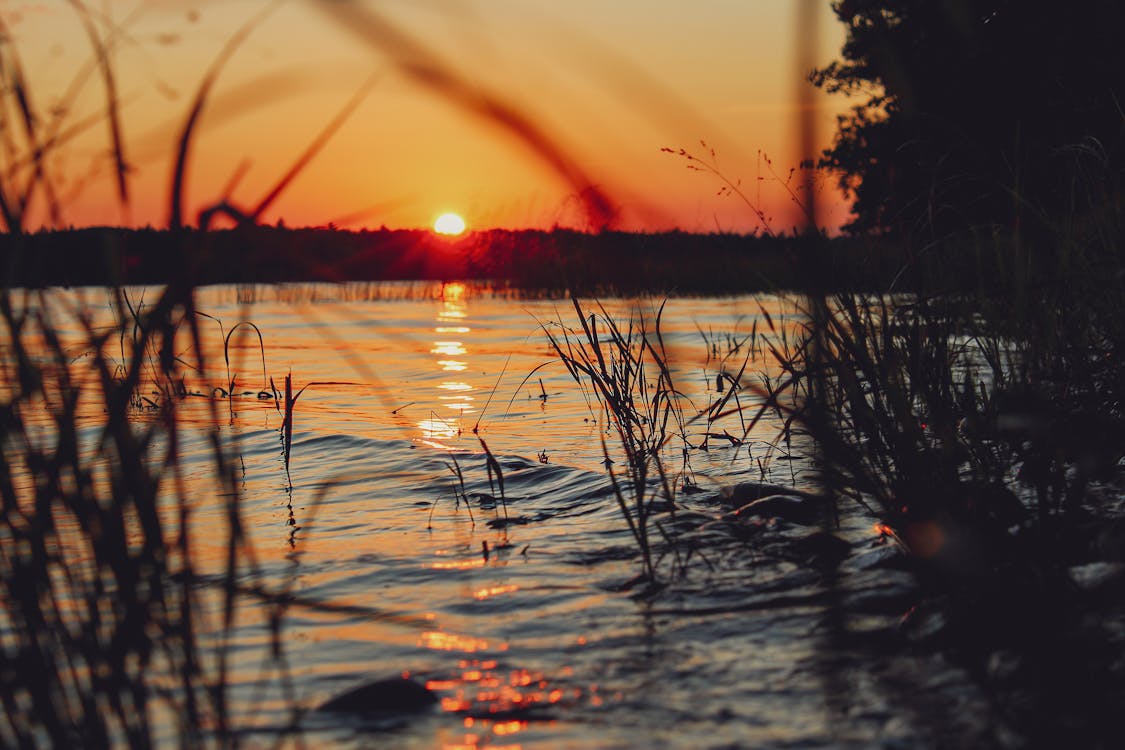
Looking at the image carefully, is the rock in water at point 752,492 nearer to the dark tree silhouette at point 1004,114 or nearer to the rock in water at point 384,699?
the dark tree silhouette at point 1004,114

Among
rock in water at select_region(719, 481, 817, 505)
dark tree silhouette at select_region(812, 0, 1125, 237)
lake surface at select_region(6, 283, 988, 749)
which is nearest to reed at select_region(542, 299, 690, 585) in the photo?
lake surface at select_region(6, 283, 988, 749)

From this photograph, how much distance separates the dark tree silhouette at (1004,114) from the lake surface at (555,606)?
2.61ft

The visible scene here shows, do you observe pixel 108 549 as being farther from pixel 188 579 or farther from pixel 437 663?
pixel 437 663

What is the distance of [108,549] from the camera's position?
68.7 inches

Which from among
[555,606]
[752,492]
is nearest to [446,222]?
[555,606]

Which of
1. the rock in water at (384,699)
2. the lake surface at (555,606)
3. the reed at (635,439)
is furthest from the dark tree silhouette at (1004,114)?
the rock in water at (384,699)

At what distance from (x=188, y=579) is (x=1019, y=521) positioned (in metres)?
1.91

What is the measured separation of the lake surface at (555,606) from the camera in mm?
2111

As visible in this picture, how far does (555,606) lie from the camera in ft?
9.52

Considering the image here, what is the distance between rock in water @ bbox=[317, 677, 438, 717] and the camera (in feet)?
7.30

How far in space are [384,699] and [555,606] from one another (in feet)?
2.47

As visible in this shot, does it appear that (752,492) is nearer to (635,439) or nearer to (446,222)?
(635,439)

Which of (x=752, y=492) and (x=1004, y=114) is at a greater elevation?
(x=1004, y=114)

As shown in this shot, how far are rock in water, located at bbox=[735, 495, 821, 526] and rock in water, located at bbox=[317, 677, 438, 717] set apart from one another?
1.70m
